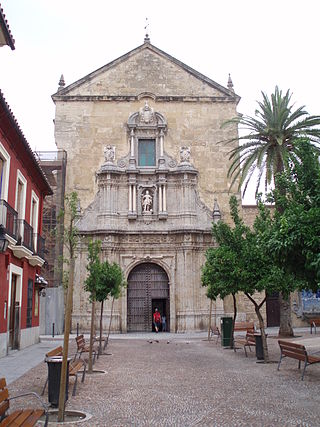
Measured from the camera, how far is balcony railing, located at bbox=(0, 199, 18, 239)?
546 inches

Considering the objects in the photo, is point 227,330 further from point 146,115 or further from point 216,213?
point 146,115

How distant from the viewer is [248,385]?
969 centimetres

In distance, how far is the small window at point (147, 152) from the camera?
28.9 m

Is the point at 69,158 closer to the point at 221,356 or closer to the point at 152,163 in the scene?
the point at 152,163

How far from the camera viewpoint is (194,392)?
9.02m

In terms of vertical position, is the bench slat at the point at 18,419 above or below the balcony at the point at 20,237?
below

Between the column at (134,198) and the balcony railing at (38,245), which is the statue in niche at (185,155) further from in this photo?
the balcony railing at (38,245)

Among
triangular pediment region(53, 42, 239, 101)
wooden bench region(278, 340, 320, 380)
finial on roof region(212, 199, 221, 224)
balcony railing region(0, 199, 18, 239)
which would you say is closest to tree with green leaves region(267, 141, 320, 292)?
wooden bench region(278, 340, 320, 380)

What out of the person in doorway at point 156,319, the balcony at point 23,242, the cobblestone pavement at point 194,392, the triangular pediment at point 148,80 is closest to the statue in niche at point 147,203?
the person in doorway at point 156,319

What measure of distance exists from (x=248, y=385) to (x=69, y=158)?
20958mm

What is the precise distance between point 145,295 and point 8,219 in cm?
1386

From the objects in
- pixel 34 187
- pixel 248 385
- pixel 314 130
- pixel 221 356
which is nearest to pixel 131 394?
pixel 248 385

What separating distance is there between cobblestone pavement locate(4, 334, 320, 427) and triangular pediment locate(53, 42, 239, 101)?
63.1 feet

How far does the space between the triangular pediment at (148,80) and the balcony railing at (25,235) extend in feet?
46.5
